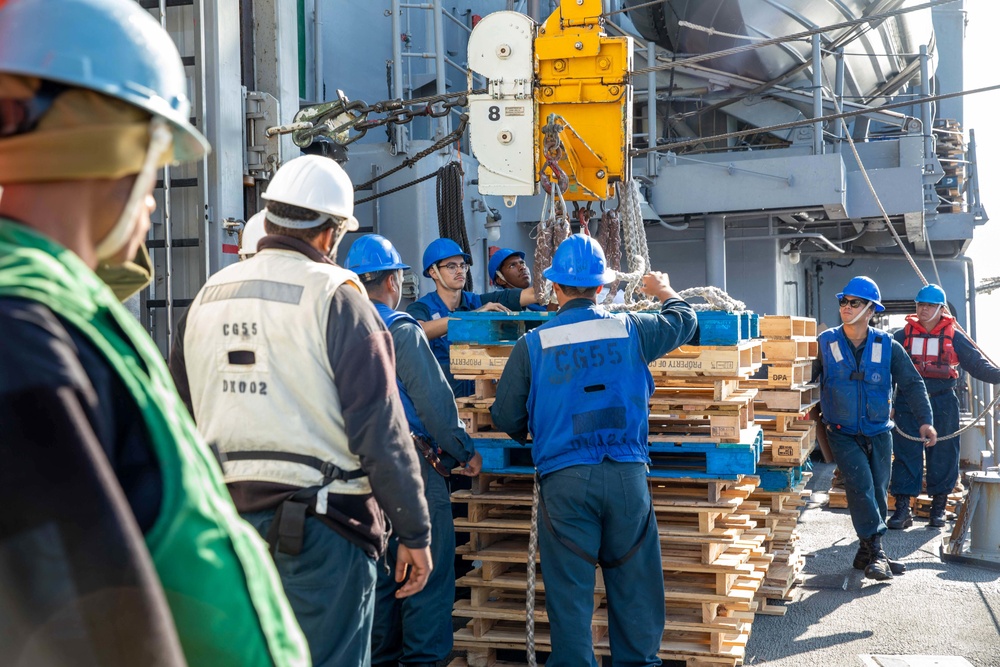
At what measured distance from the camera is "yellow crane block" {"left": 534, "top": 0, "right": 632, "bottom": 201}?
5.34 metres

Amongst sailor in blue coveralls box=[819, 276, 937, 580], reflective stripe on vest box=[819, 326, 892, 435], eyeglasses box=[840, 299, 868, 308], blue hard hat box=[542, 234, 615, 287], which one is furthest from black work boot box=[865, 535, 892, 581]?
blue hard hat box=[542, 234, 615, 287]

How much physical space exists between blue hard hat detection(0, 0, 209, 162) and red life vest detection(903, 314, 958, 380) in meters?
9.50

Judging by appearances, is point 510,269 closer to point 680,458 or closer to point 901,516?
point 680,458

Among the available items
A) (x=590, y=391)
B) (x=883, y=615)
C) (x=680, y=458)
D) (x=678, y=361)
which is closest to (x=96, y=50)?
(x=590, y=391)

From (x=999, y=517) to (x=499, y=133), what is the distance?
5.23 m

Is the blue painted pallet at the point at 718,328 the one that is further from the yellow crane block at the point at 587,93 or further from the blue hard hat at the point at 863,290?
the blue hard hat at the point at 863,290

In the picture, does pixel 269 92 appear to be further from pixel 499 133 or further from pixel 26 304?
pixel 26 304

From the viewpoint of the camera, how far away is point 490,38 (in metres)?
5.33

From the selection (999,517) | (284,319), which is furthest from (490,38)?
(999,517)

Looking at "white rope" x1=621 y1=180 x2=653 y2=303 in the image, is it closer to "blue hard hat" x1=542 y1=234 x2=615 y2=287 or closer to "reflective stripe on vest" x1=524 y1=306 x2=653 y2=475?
"blue hard hat" x1=542 y1=234 x2=615 y2=287

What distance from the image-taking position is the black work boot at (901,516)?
9.12 meters

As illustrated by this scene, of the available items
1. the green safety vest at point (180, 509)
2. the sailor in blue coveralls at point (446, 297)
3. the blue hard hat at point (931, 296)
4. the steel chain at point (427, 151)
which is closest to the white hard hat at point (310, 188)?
the green safety vest at point (180, 509)

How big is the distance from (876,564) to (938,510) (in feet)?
8.62

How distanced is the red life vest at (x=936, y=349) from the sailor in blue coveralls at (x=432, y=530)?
6391 millimetres
